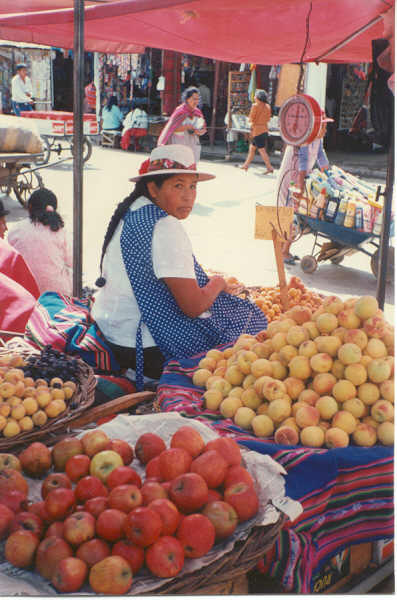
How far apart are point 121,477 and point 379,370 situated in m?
1.02

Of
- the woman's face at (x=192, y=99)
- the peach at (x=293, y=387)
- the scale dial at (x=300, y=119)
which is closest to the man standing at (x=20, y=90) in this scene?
the woman's face at (x=192, y=99)

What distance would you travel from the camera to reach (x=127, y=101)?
17797mm

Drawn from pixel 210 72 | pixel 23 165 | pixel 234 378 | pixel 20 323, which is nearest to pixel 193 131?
pixel 23 165

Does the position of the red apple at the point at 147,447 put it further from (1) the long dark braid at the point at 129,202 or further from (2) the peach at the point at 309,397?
(1) the long dark braid at the point at 129,202

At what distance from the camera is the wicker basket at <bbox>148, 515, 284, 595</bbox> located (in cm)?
152

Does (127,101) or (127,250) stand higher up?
(127,101)

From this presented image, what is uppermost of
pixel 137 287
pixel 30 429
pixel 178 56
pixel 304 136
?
pixel 178 56

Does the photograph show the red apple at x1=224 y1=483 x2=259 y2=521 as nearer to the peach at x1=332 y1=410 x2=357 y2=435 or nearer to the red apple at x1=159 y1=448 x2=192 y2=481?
the red apple at x1=159 y1=448 x2=192 y2=481

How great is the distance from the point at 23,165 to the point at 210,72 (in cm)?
1092

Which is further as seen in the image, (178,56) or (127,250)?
(178,56)

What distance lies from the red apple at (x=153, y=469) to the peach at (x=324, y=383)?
2.39 feet

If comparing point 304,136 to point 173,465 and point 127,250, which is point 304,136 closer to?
point 127,250

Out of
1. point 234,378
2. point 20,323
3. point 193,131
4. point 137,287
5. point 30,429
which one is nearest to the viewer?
point 30,429

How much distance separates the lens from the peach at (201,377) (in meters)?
2.62
